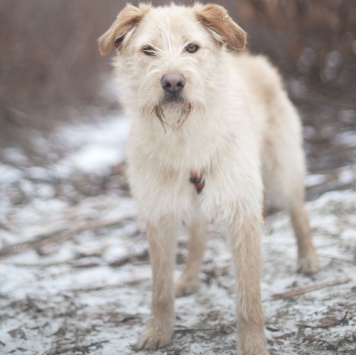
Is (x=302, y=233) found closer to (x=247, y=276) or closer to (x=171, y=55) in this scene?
(x=247, y=276)

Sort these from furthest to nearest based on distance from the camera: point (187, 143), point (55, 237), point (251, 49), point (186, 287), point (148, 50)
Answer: point (251, 49)
point (55, 237)
point (186, 287)
point (187, 143)
point (148, 50)

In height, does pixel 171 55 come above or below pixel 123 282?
above

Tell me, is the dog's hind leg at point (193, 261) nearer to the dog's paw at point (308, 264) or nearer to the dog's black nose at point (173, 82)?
the dog's paw at point (308, 264)

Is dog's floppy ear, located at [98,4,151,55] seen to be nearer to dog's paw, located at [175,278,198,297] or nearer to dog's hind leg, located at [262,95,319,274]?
dog's hind leg, located at [262,95,319,274]

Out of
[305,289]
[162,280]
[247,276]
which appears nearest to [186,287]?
[162,280]

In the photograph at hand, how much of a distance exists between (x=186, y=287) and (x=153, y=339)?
33.2 inches

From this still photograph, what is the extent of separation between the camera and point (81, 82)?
10.6 meters

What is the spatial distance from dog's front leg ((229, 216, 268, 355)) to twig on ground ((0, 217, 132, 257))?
2.47m

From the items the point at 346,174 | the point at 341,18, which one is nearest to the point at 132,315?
the point at 346,174

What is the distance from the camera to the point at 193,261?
451 centimetres

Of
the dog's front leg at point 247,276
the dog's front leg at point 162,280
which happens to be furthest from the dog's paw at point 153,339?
the dog's front leg at point 247,276

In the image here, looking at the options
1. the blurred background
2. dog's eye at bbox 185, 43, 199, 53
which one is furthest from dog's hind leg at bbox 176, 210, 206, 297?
the blurred background

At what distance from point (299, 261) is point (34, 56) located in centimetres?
648

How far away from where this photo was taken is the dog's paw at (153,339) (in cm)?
359
